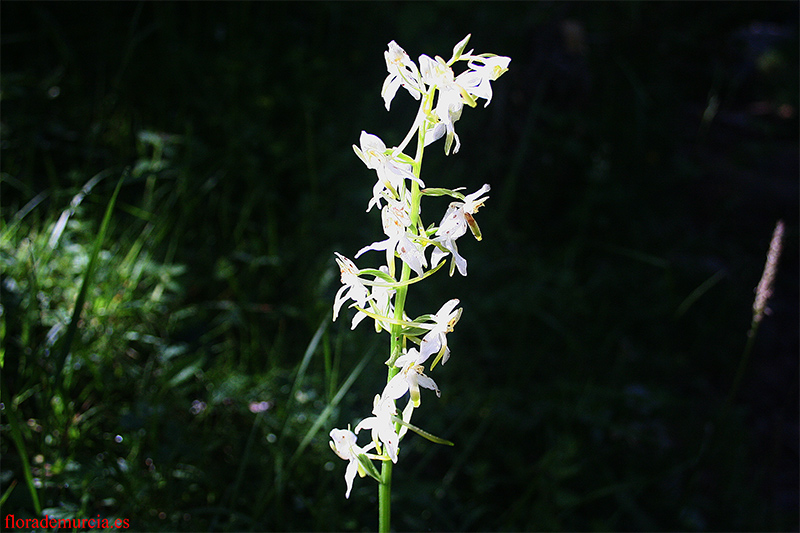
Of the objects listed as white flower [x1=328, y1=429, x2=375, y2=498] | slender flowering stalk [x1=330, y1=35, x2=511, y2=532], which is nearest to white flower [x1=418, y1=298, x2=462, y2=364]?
slender flowering stalk [x1=330, y1=35, x2=511, y2=532]

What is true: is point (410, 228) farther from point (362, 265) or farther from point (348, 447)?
point (362, 265)

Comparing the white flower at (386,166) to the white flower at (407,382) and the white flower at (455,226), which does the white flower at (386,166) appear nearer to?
the white flower at (455,226)

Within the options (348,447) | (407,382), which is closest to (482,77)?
(407,382)

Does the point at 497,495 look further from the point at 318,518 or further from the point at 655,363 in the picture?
the point at 655,363

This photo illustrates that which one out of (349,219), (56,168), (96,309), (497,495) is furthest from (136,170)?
(497,495)

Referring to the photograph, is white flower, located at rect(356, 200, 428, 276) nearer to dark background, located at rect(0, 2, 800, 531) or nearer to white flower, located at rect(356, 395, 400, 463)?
white flower, located at rect(356, 395, 400, 463)
